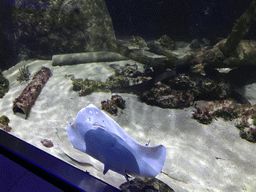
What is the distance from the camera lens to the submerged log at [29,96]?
358 centimetres

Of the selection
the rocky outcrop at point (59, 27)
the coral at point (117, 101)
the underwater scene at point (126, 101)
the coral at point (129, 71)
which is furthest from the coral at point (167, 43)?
the coral at point (117, 101)

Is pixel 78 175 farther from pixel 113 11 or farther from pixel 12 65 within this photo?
pixel 113 11

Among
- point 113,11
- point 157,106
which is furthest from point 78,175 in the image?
point 113,11

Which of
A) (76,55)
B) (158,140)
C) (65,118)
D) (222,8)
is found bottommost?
(158,140)

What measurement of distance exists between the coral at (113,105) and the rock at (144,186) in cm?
216

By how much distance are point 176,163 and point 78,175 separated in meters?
2.05

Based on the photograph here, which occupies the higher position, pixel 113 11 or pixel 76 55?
pixel 113 11

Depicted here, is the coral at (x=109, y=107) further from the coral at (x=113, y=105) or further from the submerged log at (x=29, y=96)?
the submerged log at (x=29, y=96)

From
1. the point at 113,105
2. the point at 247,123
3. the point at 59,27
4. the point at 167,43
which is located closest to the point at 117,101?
the point at 113,105

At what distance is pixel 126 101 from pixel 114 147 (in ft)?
9.37

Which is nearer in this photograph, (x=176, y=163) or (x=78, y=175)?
(x=78, y=175)

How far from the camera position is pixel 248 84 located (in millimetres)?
5336

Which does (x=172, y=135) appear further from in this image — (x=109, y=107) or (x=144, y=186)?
(x=144, y=186)

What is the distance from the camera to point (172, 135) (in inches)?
136
